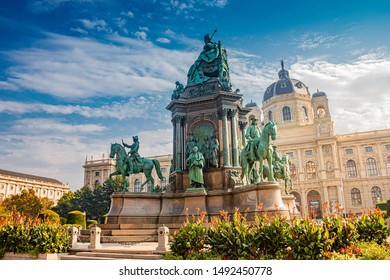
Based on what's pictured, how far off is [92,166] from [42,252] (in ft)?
259

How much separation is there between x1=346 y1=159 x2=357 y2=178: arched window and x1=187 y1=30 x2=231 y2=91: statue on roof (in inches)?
2659

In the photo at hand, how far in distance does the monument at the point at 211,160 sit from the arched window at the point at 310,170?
6193cm

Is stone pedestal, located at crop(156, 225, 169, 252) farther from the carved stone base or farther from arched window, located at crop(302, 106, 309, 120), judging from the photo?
arched window, located at crop(302, 106, 309, 120)

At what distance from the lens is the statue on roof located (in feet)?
66.5

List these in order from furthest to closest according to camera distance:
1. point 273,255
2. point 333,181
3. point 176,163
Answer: point 333,181 → point 176,163 → point 273,255

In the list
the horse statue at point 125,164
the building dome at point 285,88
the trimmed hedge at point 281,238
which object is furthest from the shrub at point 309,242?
the building dome at point 285,88

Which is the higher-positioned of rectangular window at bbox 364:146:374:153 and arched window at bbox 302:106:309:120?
arched window at bbox 302:106:309:120

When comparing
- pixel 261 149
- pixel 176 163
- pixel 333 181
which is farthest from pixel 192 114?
pixel 333 181

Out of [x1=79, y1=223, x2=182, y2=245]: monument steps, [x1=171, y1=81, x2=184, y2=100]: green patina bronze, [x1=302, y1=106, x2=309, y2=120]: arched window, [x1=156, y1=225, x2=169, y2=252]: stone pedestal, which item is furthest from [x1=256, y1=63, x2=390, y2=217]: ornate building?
[x1=156, y1=225, x2=169, y2=252]: stone pedestal

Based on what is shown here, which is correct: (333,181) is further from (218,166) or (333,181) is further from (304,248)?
(304,248)

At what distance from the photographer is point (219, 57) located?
2041 centimetres
